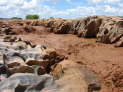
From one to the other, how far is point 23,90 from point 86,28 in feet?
35.8

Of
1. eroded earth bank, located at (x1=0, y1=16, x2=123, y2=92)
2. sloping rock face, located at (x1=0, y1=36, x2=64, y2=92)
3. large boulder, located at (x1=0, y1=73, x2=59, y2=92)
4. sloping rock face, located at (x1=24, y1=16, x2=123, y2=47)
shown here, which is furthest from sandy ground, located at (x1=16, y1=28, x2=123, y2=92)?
large boulder, located at (x1=0, y1=73, x2=59, y2=92)

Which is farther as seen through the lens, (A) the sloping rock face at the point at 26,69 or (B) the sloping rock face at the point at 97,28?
(B) the sloping rock face at the point at 97,28

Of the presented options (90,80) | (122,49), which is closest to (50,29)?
(122,49)

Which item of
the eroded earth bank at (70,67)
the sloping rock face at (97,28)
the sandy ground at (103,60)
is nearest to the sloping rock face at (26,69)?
the eroded earth bank at (70,67)

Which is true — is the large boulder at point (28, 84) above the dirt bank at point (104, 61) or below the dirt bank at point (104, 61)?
above

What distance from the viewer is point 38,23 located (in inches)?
1021

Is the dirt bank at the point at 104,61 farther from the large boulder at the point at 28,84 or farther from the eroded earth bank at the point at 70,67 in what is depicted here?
the large boulder at the point at 28,84

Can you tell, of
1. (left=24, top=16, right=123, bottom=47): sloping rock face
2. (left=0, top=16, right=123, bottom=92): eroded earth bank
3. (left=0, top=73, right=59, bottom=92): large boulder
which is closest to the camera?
(left=0, top=73, right=59, bottom=92): large boulder

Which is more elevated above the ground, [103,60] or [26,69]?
[26,69]

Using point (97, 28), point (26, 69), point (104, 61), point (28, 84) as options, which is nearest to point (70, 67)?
point (26, 69)

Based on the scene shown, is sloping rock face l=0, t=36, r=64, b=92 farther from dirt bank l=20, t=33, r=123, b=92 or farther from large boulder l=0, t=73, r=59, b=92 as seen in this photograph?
dirt bank l=20, t=33, r=123, b=92

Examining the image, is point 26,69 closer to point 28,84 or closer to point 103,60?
point 28,84

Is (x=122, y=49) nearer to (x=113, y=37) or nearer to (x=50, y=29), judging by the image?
(x=113, y=37)

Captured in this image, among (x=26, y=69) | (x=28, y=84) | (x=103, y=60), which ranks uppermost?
(x=28, y=84)
